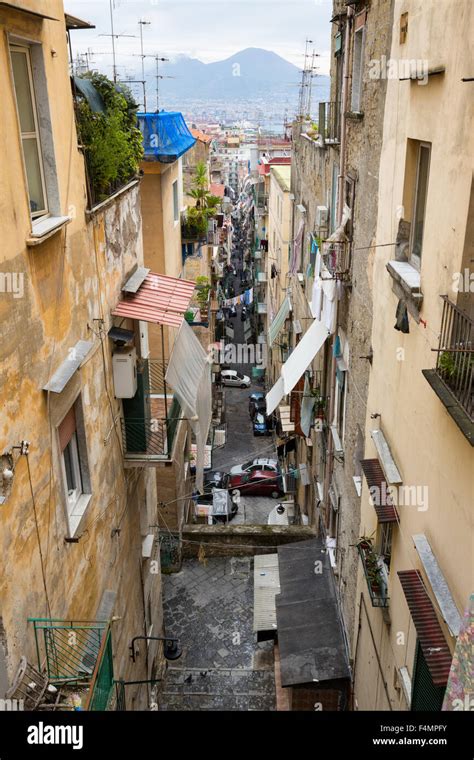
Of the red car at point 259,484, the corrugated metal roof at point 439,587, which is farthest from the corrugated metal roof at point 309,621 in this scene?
the red car at point 259,484

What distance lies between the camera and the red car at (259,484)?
92.8 ft

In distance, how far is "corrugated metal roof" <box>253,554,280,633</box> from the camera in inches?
615

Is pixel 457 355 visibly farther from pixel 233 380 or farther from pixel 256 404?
pixel 233 380

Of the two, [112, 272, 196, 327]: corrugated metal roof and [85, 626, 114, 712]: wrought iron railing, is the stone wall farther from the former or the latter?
[85, 626, 114, 712]: wrought iron railing

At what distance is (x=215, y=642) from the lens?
17.0 meters

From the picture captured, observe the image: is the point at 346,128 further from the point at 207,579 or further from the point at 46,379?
the point at 207,579

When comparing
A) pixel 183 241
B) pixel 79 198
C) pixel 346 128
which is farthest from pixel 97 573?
pixel 183 241

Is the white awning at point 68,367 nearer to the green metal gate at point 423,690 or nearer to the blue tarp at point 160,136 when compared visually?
the green metal gate at point 423,690

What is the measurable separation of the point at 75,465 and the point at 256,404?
30.3m

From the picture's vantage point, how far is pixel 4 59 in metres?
5.89

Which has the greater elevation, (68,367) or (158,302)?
(68,367)

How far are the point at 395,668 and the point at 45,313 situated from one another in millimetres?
6463

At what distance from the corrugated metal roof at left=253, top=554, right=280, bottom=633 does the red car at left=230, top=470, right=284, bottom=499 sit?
10087 millimetres

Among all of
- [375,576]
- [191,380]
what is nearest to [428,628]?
[375,576]
